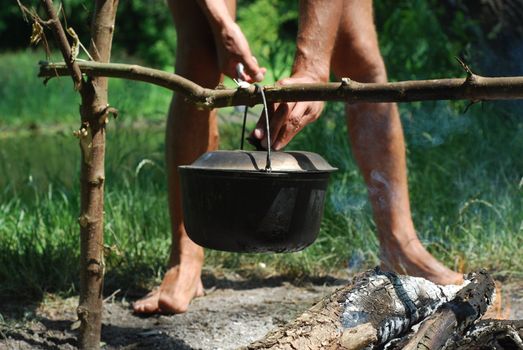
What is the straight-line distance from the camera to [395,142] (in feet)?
11.7

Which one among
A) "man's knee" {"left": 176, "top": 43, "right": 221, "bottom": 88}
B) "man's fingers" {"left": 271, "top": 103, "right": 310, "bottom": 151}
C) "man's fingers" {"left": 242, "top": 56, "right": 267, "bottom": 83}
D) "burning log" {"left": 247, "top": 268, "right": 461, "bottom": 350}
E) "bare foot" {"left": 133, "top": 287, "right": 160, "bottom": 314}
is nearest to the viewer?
"burning log" {"left": 247, "top": 268, "right": 461, "bottom": 350}

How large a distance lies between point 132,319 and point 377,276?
1137mm

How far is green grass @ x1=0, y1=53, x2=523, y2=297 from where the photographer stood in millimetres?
3732

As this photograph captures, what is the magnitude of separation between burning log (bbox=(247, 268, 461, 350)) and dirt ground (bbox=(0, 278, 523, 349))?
0.64 meters

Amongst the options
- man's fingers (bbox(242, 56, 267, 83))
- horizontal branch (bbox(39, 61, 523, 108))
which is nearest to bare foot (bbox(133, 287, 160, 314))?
man's fingers (bbox(242, 56, 267, 83))

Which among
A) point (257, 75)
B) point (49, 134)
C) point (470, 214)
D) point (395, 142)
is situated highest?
point (257, 75)

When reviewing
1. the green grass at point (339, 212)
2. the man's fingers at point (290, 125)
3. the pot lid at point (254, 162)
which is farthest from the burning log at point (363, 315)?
the green grass at point (339, 212)

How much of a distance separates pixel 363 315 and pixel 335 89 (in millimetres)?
571

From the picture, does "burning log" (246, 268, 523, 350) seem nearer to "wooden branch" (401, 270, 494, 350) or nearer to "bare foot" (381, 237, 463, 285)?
"wooden branch" (401, 270, 494, 350)

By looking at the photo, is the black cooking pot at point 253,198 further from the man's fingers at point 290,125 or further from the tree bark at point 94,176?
the tree bark at point 94,176

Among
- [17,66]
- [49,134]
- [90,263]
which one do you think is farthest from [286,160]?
[17,66]

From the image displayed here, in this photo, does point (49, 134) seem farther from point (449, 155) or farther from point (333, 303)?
point (333, 303)

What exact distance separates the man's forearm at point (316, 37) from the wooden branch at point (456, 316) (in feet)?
2.75

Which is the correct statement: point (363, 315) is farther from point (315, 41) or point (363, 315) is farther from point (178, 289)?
point (178, 289)
